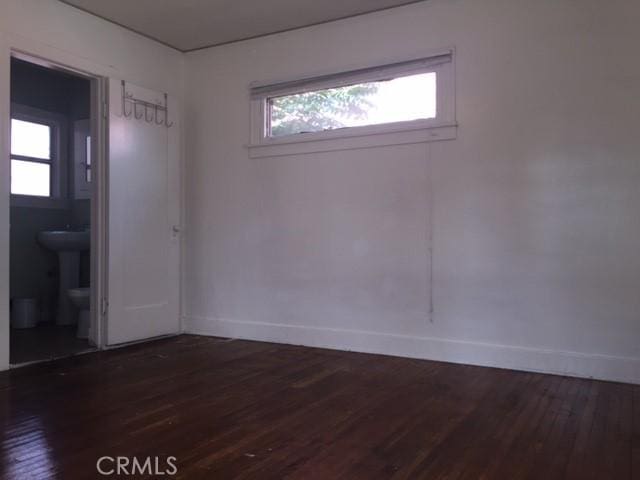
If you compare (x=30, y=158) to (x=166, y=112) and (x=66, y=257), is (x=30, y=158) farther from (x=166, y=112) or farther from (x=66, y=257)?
(x=166, y=112)

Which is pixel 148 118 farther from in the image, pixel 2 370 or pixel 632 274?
pixel 632 274

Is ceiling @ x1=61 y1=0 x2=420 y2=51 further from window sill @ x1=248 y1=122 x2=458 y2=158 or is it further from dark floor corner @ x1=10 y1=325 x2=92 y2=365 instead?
dark floor corner @ x1=10 y1=325 x2=92 y2=365

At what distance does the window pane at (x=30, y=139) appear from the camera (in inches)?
200

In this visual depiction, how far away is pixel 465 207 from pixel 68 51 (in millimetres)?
3130

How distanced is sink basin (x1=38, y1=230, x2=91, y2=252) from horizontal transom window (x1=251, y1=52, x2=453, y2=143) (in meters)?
2.05

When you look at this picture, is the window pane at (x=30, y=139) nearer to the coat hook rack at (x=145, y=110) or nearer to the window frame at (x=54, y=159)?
the window frame at (x=54, y=159)

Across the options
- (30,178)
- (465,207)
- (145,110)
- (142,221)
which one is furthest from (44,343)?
(465,207)

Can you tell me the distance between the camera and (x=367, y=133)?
12.8 ft

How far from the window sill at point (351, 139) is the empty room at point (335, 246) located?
2cm

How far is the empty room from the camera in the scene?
7.50 ft

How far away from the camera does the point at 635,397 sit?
2.81m

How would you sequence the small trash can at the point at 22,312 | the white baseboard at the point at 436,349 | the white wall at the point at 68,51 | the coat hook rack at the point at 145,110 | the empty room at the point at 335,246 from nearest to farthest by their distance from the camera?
the empty room at the point at 335,246
the white baseboard at the point at 436,349
the white wall at the point at 68,51
the coat hook rack at the point at 145,110
the small trash can at the point at 22,312

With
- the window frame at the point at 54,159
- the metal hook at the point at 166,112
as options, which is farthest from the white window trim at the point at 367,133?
the window frame at the point at 54,159

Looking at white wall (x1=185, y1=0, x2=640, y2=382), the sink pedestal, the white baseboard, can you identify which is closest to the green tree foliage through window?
white wall (x1=185, y1=0, x2=640, y2=382)
